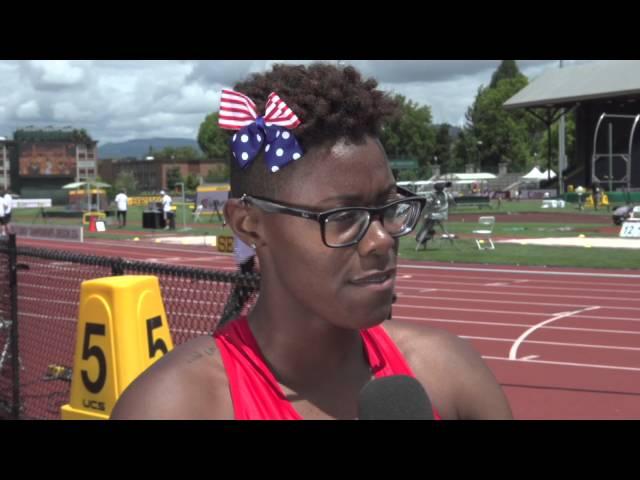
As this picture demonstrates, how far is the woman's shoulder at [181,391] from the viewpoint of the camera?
1574 mm

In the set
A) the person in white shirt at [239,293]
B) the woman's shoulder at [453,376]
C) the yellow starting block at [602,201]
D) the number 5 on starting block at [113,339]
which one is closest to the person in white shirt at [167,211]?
the yellow starting block at [602,201]

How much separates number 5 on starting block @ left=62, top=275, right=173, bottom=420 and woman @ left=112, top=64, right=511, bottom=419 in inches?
94.7

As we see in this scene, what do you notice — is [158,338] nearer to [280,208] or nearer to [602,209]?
[280,208]

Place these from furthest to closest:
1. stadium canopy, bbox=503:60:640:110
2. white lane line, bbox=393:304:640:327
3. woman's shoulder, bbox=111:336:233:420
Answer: stadium canopy, bbox=503:60:640:110
white lane line, bbox=393:304:640:327
woman's shoulder, bbox=111:336:233:420

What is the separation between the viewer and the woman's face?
163cm

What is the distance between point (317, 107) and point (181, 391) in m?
0.58

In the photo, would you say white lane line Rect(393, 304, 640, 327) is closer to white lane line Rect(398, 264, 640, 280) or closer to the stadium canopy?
white lane line Rect(398, 264, 640, 280)

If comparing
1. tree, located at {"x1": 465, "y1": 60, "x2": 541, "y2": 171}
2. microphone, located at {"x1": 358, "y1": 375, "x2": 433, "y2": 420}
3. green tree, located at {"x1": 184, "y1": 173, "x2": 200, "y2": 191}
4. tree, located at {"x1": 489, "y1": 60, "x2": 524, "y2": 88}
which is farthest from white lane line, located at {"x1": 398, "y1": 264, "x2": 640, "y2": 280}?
tree, located at {"x1": 489, "y1": 60, "x2": 524, "y2": 88}

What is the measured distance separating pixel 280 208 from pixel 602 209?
43551 millimetres

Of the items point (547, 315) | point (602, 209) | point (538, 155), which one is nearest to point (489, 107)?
point (538, 155)

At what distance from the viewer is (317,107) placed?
1.65 metres

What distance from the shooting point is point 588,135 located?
63.7 metres

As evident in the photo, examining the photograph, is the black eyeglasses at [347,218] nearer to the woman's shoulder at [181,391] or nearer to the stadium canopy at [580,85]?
the woman's shoulder at [181,391]

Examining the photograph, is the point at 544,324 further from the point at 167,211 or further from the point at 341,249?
the point at 167,211
